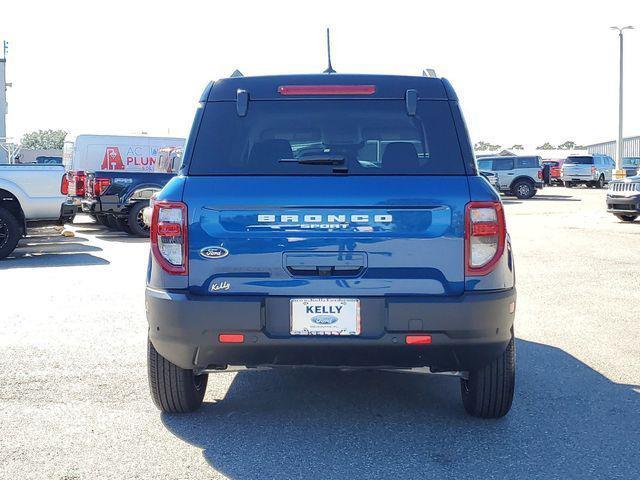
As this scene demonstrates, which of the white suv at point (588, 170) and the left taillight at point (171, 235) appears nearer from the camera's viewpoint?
the left taillight at point (171, 235)

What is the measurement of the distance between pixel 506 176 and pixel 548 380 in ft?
105

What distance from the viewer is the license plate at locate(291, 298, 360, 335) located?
3994 millimetres

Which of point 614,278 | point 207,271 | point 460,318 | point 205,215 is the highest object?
point 205,215

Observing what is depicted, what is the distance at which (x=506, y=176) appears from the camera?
36531 mm

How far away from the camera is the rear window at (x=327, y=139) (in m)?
4.18

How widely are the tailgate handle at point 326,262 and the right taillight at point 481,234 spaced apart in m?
0.51

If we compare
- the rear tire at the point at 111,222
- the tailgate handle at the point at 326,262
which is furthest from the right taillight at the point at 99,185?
the tailgate handle at the point at 326,262

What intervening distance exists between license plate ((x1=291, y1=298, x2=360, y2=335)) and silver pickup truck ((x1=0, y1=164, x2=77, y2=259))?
33.0ft

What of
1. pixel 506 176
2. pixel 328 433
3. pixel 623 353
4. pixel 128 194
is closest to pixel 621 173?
pixel 506 176

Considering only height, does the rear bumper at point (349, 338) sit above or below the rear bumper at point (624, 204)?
above

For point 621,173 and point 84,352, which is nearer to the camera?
point 84,352

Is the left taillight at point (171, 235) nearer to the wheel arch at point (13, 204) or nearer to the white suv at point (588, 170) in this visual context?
the wheel arch at point (13, 204)

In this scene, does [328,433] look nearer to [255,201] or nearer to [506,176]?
[255,201]

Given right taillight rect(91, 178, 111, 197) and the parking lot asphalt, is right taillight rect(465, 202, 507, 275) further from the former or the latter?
right taillight rect(91, 178, 111, 197)
